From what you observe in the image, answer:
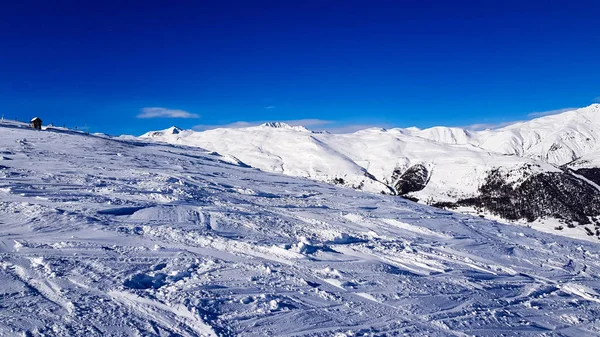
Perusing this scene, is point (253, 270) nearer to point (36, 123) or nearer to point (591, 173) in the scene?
point (36, 123)

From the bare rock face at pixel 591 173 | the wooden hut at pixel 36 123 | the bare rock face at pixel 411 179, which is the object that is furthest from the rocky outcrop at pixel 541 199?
the wooden hut at pixel 36 123

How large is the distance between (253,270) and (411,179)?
16451 cm

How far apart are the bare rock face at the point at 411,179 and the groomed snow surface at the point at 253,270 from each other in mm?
143128

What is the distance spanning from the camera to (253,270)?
10859 millimetres

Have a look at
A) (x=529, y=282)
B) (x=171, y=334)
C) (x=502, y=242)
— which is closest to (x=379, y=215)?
(x=502, y=242)

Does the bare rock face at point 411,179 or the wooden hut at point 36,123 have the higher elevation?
the wooden hut at point 36,123

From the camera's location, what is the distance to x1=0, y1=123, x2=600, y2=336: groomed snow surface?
800 centimetres

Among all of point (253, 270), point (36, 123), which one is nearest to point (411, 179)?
point (36, 123)

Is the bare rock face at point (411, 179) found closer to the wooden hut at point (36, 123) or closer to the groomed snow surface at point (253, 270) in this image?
the wooden hut at point (36, 123)

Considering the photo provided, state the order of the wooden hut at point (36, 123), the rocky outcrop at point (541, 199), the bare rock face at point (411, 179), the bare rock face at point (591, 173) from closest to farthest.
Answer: the wooden hut at point (36, 123) → the rocky outcrop at point (541, 199) → the bare rock face at point (591, 173) → the bare rock face at point (411, 179)

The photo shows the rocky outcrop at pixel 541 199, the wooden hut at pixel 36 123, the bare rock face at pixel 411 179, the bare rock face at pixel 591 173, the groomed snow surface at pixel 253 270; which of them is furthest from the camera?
the bare rock face at pixel 411 179

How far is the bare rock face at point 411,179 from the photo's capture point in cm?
16062

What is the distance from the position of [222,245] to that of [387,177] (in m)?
171

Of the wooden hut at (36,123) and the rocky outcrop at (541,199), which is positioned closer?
the wooden hut at (36,123)
